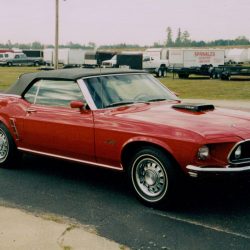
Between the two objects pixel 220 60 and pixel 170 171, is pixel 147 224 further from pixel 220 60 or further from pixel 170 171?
pixel 220 60

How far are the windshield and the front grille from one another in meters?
1.70

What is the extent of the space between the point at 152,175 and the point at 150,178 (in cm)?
5

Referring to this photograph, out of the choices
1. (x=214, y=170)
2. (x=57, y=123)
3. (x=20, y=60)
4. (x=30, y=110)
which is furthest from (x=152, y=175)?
(x=20, y=60)

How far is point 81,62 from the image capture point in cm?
6019

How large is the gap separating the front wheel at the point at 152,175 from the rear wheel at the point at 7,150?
238 cm

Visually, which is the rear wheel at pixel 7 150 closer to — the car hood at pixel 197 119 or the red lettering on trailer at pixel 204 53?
the car hood at pixel 197 119

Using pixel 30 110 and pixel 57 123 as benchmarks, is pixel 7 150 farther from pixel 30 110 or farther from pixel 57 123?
pixel 57 123

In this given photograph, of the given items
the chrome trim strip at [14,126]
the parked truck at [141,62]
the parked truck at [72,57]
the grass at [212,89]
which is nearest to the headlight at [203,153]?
the chrome trim strip at [14,126]

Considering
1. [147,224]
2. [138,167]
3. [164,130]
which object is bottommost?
[147,224]

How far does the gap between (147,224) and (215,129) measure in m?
1.19

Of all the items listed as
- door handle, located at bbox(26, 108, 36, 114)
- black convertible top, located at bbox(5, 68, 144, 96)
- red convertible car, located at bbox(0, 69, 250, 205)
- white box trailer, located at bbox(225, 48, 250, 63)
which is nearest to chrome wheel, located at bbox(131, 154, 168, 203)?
red convertible car, located at bbox(0, 69, 250, 205)

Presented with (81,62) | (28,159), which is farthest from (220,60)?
(28,159)

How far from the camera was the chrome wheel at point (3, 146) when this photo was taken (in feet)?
22.6

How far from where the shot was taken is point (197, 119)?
4992mm
